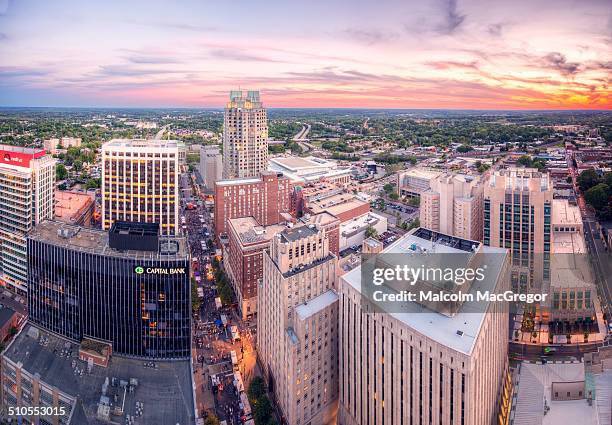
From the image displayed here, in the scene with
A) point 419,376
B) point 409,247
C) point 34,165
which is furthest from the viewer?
point 34,165

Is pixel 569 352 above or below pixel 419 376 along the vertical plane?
below

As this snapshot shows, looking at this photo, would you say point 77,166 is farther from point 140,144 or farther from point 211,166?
point 140,144

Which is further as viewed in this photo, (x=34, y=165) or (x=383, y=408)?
(x=34, y=165)

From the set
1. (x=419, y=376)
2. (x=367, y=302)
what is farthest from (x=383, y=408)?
(x=367, y=302)

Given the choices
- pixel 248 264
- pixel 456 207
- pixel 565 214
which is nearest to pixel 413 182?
pixel 565 214

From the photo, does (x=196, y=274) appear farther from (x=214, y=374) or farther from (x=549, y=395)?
(x=549, y=395)

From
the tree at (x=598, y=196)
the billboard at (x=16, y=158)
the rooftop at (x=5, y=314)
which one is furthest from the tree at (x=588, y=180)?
the rooftop at (x=5, y=314)

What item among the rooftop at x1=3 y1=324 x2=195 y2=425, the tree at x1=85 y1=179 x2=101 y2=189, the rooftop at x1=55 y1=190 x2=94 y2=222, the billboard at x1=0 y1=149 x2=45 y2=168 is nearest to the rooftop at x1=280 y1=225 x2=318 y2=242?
the rooftop at x1=3 y1=324 x2=195 y2=425
